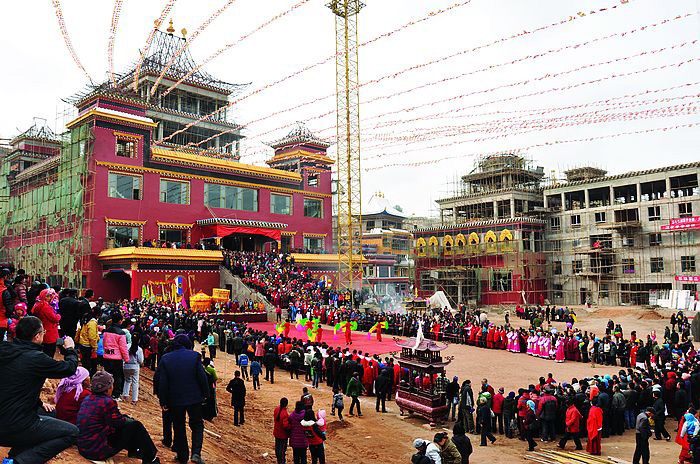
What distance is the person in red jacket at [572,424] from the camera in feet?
46.9

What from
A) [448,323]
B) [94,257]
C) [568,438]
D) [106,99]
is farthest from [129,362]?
[106,99]

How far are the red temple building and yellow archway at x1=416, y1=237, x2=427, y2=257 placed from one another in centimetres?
1141

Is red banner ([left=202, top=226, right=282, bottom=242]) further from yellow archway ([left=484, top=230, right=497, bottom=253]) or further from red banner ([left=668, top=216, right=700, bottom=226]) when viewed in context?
red banner ([left=668, top=216, right=700, bottom=226])

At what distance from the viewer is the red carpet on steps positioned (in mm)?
28225

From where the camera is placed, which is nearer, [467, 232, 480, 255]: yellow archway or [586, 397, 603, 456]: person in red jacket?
[586, 397, 603, 456]: person in red jacket

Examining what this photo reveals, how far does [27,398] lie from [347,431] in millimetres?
11443

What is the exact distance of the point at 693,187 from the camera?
1932 inches

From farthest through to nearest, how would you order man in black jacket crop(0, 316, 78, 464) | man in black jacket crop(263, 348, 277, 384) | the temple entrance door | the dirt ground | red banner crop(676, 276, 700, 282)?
the temple entrance door, red banner crop(676, 276, 700, 282), man in black jacket crop(263, 348, 277, 384), the dirt ground, man in black jacket crop(0, 316, 78, 464)

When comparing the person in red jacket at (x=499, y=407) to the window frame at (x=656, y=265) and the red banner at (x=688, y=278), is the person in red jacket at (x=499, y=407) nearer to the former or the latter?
the red banner at (x=688, y=278)

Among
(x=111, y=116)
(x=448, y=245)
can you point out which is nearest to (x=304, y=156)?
(x=448, y=245)

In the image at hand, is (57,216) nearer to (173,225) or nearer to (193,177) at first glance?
(173,225)

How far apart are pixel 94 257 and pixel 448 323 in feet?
87.5

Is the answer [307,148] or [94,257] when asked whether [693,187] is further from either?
[94,257]

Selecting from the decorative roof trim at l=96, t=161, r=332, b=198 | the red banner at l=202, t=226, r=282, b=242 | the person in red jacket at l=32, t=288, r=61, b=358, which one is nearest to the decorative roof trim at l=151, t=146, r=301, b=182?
the decorative roof trim at l=96, t=161, r=332, b=198
